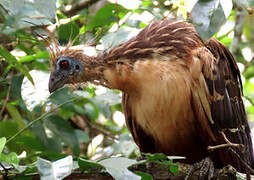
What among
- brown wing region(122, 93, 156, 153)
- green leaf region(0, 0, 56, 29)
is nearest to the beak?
brown wing region(122, 93, 156, 153)

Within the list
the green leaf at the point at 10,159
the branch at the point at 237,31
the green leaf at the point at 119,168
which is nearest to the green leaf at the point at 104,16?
the branch at the point at 237,31

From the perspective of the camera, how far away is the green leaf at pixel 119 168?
2180mm

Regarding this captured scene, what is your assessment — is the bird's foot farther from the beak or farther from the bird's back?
the beak

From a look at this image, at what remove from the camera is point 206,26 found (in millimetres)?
1976

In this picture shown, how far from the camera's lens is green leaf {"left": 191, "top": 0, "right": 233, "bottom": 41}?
1948 mm

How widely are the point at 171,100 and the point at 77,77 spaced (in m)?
0.92

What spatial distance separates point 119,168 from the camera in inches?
88.8

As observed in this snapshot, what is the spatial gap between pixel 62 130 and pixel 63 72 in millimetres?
647

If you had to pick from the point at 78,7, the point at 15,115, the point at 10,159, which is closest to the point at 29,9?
the point at 10,159

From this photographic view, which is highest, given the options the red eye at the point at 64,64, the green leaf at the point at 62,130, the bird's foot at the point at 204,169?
the red eye at the point at 64,64

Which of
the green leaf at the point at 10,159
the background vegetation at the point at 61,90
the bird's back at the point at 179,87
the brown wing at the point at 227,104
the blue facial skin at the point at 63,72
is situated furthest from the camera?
the blue facial skin at the point at 63,72

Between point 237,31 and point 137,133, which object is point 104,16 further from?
point 237,31

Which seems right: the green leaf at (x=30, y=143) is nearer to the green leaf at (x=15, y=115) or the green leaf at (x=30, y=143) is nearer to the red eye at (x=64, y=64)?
the green leaf at (x=15, y=115)

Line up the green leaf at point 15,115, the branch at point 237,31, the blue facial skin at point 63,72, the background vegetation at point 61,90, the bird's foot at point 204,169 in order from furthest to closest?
the branch at point 237,31
the green leaf at point 15,115
the blue facial skin at point 63,72
the bird's foot at point 204,169
the background vegetation at point 61,90
